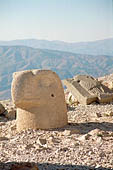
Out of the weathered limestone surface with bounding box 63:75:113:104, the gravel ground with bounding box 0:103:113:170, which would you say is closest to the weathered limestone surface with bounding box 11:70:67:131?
the gravel ground with bounding box 0:103:113:170

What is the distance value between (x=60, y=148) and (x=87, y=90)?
609cm

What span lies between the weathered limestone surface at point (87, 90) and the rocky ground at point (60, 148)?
9.54ft

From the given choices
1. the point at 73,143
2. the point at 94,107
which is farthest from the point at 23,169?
the point at 94,107

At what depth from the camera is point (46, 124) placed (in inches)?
240

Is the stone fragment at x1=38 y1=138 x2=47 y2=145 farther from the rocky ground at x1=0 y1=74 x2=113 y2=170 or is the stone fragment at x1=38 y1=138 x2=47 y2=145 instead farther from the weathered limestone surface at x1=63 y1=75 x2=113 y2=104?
the weathered limestone surface at x1=63 y1=75 x2=113 y2=104

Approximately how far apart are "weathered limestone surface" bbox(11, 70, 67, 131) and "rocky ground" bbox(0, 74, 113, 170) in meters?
0.24

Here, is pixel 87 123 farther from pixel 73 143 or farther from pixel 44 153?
pixel 44 153

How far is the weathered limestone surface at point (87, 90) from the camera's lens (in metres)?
9.91

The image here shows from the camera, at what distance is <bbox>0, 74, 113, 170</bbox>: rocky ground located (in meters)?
3.83

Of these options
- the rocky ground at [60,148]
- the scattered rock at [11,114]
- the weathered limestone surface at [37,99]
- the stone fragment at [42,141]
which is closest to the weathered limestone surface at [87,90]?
the scattered rock at [11,114]

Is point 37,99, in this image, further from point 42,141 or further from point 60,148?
point 60,148

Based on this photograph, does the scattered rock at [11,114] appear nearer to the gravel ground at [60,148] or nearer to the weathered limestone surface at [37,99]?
the gravel ground at [60,148]

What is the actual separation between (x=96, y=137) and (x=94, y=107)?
408cm

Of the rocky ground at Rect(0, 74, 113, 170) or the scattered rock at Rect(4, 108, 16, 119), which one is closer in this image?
the rocky ground at Rect(0, 74, 113, 170)
